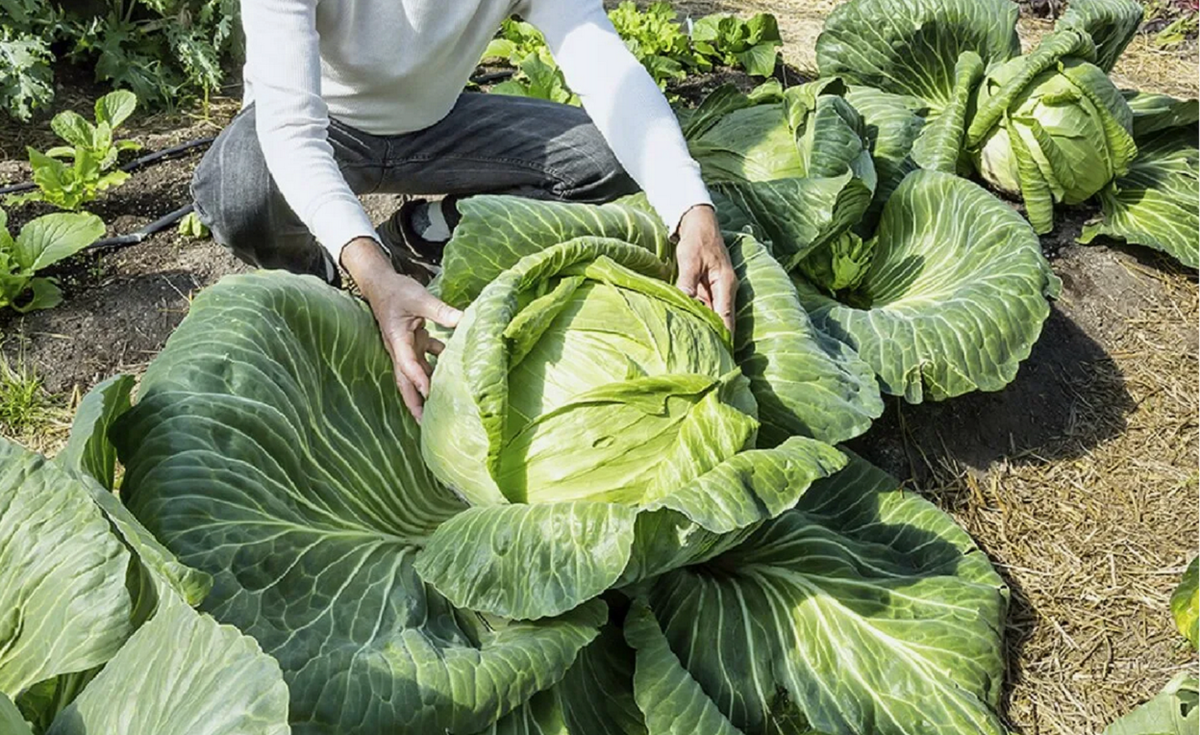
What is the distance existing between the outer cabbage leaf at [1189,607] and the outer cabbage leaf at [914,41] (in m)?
2.79

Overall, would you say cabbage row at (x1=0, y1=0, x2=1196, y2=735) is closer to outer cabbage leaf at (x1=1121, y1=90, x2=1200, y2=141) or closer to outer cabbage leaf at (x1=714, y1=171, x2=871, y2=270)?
outer cabbage leaf at (x1=714, y1=171, x2=871, y2=270)

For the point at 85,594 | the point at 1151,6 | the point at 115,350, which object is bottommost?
the point at 1151,6

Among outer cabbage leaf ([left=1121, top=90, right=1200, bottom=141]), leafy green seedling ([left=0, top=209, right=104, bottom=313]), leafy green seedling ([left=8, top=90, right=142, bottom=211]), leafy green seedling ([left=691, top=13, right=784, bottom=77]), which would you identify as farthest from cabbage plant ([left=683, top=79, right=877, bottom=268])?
leafy green seedling ([left=8, top=90, right=142, bottom=211])

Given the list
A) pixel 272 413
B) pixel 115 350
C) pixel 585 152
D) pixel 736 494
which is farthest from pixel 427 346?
pixel 115 350

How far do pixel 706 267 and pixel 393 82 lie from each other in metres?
1.16

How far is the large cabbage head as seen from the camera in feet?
7.03

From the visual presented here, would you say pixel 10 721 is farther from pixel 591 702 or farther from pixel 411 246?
pixel 411 246

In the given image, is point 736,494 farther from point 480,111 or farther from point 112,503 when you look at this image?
point 480,111

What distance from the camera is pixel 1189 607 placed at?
205cm

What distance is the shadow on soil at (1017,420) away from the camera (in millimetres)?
3309

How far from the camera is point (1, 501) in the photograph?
1.80 metres

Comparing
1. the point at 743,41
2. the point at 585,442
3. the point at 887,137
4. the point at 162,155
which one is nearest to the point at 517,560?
the point at 585,442

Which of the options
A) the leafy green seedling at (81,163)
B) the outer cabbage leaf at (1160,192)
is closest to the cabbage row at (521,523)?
the outer cabbage leaf at (1160,192)

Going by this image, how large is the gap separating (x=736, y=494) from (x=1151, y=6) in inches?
280
